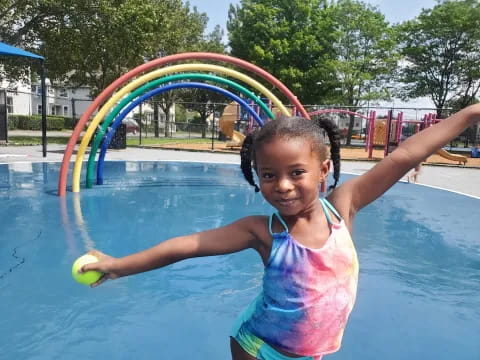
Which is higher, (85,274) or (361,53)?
(361,53)

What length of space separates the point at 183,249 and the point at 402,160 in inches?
36.6

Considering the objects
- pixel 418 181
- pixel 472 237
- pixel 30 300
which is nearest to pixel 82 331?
pixel 30 300

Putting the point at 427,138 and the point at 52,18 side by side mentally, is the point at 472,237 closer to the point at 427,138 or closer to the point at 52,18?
the point at 427,138

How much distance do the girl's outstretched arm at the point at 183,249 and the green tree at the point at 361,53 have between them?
30195 millimetres

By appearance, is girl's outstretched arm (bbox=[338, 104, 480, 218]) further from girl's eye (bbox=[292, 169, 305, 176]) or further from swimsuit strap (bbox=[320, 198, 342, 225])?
girl's eye (bbox=[292, 169, 305, 176])

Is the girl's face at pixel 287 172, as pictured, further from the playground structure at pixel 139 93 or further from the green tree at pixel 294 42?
the green tree at pixel 294 42

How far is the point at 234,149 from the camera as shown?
910 inches

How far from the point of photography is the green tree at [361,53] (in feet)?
101

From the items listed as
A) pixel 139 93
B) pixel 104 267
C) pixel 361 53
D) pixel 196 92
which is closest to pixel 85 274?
pixel 104 267

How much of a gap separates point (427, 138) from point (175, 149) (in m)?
20.7

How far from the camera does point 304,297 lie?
1.53 m

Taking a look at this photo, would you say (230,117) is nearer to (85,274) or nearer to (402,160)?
(402,160)

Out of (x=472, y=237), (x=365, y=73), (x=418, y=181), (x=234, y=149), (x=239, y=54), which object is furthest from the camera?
(x=239, y=54)

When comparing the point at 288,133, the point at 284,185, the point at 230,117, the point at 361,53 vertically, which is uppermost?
the point at 361,53
